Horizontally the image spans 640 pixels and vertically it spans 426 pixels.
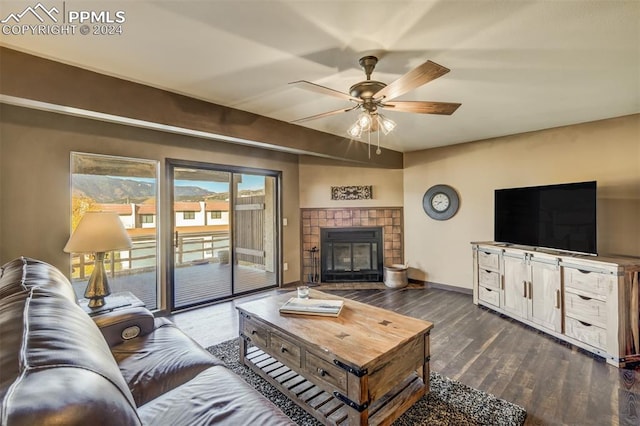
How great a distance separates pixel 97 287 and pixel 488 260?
436cm

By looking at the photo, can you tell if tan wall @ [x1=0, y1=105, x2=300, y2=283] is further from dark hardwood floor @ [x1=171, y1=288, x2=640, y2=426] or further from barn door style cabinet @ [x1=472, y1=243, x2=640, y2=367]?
barn door style cabinet @ [x1=472, y1=243, x2=640, y2=367]

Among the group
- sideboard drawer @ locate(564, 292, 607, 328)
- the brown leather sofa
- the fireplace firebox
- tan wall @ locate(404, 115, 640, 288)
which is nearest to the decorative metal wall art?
the fireplace firebox

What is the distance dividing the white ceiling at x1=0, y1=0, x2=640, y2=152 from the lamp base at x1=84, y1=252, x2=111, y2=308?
5.27 ft

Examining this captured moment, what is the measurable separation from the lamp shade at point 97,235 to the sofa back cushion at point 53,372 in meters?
1.34

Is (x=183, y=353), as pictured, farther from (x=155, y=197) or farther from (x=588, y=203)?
(x=588, y=203)

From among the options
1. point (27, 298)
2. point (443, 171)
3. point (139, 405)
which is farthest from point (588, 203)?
point (27, 298)

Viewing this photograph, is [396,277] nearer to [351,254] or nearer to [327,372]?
[351,254]

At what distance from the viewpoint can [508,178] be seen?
4078 mm

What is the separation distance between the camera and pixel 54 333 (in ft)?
2.74

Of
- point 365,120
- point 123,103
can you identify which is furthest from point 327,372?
point 123,103

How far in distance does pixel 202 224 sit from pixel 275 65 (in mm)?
2744

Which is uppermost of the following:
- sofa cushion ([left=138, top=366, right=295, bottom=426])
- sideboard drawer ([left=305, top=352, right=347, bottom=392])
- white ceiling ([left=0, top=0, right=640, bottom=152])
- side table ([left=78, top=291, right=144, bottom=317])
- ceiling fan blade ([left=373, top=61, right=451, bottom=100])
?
white ceiling ([left=0, top=0, right=640, bottom=152])

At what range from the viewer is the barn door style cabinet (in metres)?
2.45

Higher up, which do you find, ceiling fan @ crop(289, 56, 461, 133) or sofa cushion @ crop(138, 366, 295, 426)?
ceiling fan @ crop(289, 56, 461, 133)
